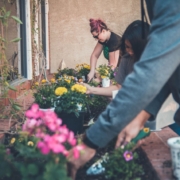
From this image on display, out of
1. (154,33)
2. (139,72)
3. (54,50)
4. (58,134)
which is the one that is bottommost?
(54,50)

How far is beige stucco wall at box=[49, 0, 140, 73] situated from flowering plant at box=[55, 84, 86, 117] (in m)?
6.04

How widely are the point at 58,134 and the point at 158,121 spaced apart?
173 cm

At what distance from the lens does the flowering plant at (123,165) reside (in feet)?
7.24

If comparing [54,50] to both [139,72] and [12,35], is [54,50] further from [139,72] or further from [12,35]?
[139,72]

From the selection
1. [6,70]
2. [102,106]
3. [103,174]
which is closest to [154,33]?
[103,174]

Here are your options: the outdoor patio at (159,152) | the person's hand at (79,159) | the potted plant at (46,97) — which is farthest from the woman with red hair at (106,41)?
the person's hand at (79,159)

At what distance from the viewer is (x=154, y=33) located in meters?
1.64

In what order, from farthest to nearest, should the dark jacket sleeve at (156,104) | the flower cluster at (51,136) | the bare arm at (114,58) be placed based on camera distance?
the bare arm at (114,58), the dark jacket sleeve at (156,104), the flower cluster at (51,136)

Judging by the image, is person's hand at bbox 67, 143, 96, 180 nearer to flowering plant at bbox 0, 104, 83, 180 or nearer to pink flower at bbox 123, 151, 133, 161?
flowering plant at bbox 0, 104, 83, 180

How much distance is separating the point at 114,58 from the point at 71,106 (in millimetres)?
2225

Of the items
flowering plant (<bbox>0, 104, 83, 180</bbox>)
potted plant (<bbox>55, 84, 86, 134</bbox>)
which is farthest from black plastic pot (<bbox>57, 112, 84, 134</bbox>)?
flowering plant (<bbox>0, 104, 83, 180</bbox>)

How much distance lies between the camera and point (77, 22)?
9.54m

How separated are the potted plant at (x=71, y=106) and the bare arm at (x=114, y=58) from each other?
6.54ft

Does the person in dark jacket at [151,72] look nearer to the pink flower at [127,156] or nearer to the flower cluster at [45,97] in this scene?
the pink flower at [127,156]
